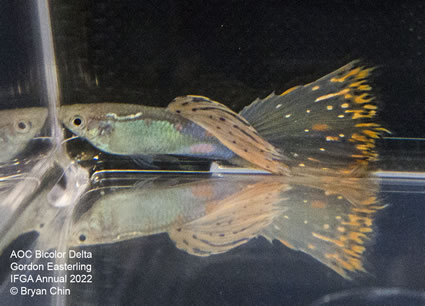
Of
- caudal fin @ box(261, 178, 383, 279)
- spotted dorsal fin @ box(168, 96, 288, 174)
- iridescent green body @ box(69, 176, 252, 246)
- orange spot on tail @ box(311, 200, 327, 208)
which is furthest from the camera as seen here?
spotted dorsal fin @ box(168, 96, 288, 174)

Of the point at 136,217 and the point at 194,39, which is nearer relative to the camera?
the point at 136,217

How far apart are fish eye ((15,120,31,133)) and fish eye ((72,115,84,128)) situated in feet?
0.50

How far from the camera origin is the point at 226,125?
1478 mm

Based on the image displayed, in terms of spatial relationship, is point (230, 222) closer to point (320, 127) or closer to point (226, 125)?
point (226, 125)

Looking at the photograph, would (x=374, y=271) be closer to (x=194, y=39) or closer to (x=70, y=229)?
(x=70, y=229)

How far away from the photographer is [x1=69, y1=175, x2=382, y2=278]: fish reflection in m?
1.13

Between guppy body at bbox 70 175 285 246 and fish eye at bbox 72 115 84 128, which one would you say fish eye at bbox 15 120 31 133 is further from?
guppy body at bbox 70 175 285 246

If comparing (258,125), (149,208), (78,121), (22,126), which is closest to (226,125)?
(258,125)

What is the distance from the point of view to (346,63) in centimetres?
152

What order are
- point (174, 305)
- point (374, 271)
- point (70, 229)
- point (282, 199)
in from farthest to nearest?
point (282, 199)
point (70, 229)
point (374, 271)
point (174, 305)

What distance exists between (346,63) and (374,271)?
0.82m

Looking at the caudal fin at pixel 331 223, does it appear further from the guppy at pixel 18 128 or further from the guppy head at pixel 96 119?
the guppy at pixel 18 128

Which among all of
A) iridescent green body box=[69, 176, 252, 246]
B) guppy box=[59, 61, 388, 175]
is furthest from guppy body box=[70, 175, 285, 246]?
guppy box=[59, 61, 388, 175]

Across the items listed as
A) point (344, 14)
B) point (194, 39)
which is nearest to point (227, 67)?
point (194, 39)
